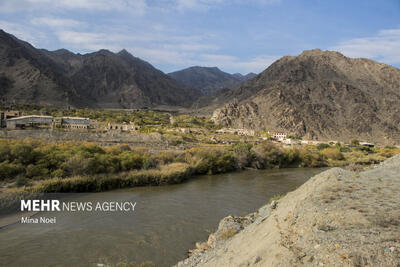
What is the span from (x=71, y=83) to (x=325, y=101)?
11868cm

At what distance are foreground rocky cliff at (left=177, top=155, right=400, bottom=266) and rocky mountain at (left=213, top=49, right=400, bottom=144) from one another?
80.0 metres

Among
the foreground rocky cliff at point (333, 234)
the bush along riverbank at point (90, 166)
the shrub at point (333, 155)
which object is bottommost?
the shrub at point (333, 155)

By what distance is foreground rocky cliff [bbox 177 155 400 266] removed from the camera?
16.9ft

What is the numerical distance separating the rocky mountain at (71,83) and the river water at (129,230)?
9706cm

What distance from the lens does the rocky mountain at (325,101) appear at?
85938 millimetres

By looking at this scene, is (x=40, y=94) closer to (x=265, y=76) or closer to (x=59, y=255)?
(x=265, y=76)

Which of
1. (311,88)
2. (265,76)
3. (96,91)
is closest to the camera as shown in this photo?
(311,88)

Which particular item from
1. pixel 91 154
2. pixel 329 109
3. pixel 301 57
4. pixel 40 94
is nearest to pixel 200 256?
pixel 91 154

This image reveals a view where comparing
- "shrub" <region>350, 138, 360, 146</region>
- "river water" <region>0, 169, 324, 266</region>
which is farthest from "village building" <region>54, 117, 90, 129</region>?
"shrub" <region>350, 138, 360, 146</region>

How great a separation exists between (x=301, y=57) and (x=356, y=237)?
12614 cm

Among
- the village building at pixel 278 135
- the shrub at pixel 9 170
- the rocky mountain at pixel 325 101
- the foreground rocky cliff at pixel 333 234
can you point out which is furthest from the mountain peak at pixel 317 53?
the foreground rocky cliff at pixel 333 234

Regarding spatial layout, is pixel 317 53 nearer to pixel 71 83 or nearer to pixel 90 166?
pixel 71 83

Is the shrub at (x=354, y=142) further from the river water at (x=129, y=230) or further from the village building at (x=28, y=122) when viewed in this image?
the village building at (x=28, y=122)

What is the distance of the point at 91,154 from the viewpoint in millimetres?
25859
